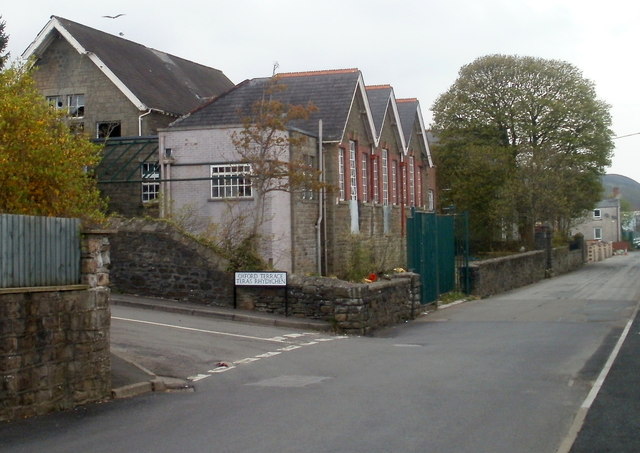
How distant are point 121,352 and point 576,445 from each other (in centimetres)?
835

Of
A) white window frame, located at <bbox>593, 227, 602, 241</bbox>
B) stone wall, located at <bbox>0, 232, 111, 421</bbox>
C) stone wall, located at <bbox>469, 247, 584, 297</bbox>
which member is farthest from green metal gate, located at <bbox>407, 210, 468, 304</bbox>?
white window frame, located at <bbox>593, 227, 602, 241</bbox>

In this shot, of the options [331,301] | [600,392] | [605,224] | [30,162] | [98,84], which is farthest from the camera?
[605,224]

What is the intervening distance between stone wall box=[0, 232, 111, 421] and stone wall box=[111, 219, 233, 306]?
32.1 ft

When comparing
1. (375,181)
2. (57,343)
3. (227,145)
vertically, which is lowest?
(57,343)

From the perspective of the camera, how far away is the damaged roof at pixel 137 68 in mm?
35562

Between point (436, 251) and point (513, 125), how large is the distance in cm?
3266

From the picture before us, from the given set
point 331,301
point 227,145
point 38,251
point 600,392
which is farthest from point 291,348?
point 227,145

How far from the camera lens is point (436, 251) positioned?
95.2 feet

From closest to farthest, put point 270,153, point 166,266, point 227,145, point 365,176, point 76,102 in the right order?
point 166,266
point 270,153
point 227,145
point 365,176
point 76,102

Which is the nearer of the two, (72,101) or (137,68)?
(72,101)

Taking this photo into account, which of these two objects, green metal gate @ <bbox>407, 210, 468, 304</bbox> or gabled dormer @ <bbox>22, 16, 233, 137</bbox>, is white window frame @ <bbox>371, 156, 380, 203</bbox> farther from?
gabled dormer @ <bbox>22, 16, 233, 137</bbox>

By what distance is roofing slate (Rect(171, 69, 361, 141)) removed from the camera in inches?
1251

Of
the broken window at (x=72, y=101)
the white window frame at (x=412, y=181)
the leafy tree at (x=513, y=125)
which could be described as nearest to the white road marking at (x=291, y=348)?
the broken window at (x=72, y=101)

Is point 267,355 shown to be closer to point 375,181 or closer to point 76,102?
point 375,181
